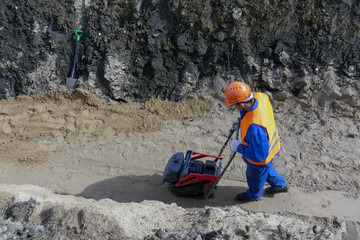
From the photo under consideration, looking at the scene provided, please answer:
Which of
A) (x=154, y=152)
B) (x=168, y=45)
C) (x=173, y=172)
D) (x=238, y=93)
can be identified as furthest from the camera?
(x=168, y=45)

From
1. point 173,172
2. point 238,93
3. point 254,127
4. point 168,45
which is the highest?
point 168,45

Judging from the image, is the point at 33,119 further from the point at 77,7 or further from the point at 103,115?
the point at 77,7

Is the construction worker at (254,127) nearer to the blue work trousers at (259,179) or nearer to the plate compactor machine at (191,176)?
the blue work trousers at (259,179)

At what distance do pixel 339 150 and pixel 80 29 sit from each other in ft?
19.1

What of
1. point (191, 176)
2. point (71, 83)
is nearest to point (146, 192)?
point (191, 176)

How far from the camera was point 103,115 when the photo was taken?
617 cm

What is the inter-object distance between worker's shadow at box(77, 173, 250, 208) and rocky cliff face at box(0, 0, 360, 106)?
214 cm

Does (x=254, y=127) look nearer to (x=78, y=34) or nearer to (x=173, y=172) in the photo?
(x=173, y=172)

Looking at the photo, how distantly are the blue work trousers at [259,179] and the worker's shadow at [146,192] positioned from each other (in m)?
0.41

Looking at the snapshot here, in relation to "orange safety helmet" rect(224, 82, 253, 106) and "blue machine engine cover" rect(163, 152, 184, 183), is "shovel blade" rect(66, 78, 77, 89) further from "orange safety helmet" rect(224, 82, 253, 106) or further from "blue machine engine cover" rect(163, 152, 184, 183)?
"orange safety helmet" rect(224, 82, 253, 106)

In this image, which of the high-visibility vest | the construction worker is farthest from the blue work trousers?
the high-visibility vest

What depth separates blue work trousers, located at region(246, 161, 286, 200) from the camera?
395 cm

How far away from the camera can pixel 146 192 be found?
189 inches

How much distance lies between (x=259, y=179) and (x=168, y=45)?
3.67 meters
